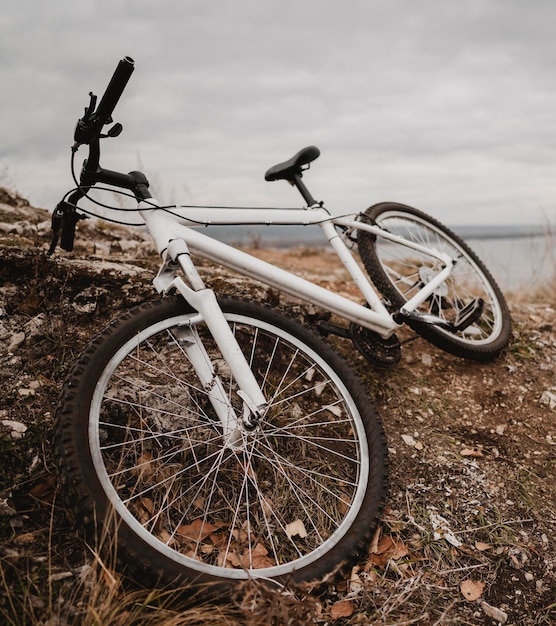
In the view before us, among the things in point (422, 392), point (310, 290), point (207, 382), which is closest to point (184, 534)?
point (207, 382)

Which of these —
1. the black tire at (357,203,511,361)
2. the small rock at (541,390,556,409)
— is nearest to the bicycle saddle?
the black tire at (357,203,511,361)

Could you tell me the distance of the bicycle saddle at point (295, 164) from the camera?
2.75 m

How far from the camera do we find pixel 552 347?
359 cm

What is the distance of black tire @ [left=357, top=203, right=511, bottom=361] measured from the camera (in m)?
3.11

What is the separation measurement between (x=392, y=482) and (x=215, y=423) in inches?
38.7

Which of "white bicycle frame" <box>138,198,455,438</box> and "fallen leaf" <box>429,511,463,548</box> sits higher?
"white bicycle frame" <box>138,198,455,438</box>

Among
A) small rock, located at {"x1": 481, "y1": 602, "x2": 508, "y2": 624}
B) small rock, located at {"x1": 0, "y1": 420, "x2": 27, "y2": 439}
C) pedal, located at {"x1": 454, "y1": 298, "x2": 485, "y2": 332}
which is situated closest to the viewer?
small rock, located at {"x1": 481, "y1": 602, "x2": 508, "y2": 624}

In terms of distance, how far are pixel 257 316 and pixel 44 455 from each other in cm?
100

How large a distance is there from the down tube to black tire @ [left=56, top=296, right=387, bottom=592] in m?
0.24

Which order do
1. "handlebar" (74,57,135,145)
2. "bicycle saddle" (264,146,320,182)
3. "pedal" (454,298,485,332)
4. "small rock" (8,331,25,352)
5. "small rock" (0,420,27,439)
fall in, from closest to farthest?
"handlebar" (74,57,135,145), "small rock" (0,420,27,439), "small rock" (8,331,25,352), "bicycle saddle" (264,146,320,182), "pedal" (454,298,485,332)

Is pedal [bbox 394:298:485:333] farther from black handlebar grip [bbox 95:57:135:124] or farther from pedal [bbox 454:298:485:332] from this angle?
black handlebar grip [bbox 95:57:135:124]

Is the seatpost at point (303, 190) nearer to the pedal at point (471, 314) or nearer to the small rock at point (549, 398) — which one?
the pedal at point (471, 314)

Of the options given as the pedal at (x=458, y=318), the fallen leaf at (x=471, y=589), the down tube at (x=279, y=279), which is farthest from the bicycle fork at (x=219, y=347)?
the pedal at (x=458, y=318)

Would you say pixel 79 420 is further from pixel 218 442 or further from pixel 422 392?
pixel 422 392
